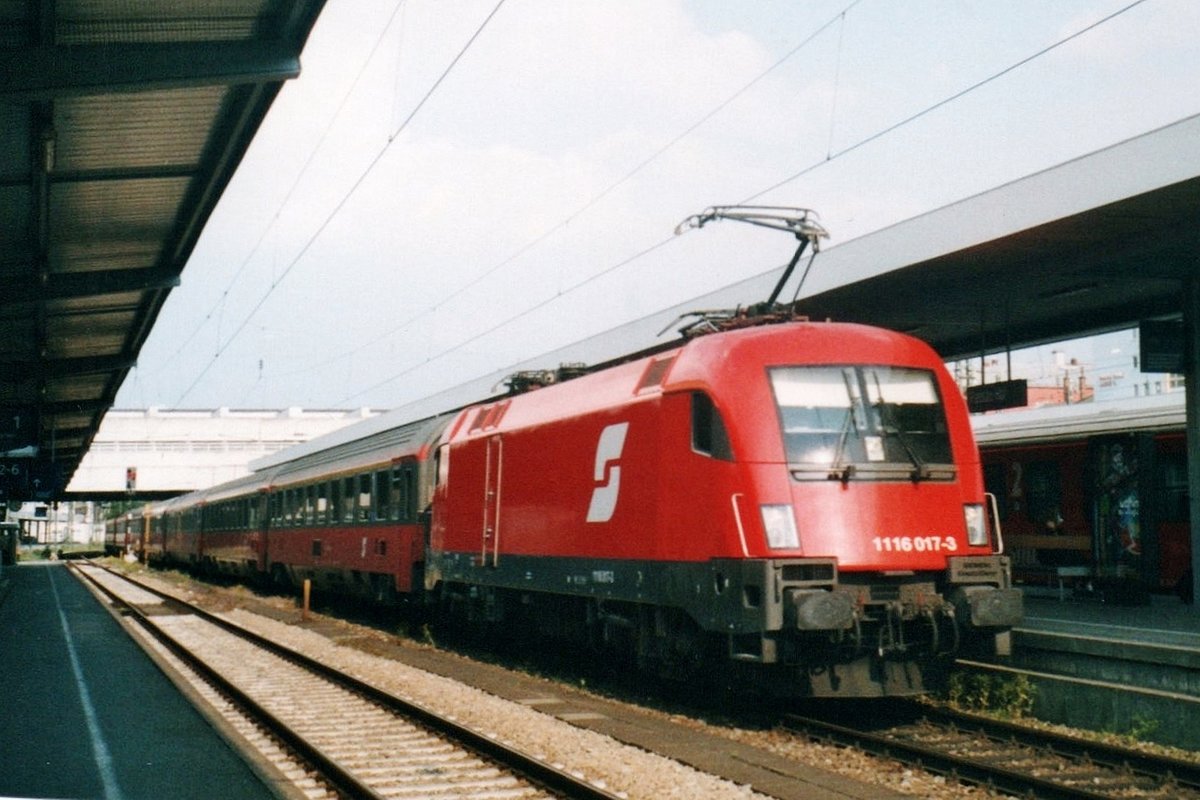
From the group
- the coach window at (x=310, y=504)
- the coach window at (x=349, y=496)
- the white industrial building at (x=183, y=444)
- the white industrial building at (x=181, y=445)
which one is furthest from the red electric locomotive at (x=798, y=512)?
the white industrial building at (x=183, y=444)

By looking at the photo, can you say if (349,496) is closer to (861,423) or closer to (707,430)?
(707,430)

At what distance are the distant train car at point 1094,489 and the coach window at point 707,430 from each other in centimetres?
731

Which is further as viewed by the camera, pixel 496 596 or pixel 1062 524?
pixel 1062 524

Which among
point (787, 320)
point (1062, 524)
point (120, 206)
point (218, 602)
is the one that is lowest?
point (218, 602)

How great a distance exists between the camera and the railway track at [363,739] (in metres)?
8.73

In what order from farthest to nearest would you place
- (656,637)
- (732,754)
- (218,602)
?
(218,602) → (656,637) → (732,754)

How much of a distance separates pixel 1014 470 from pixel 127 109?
48.9 feet

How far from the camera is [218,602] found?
31.1 m

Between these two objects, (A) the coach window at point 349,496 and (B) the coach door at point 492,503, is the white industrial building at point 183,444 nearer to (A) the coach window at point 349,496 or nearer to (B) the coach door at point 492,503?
(A) the coach window at point 349,496

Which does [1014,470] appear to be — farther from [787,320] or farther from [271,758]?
[271,758]

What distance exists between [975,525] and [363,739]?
550cm

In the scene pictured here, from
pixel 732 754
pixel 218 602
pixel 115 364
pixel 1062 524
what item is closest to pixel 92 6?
pixel 732 754

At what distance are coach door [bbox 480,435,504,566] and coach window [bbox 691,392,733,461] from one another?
505 centimetres

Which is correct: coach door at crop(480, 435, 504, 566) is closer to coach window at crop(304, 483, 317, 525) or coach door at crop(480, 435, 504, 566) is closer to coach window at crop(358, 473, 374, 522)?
coach window at crop(358, 473, 374, 522)
